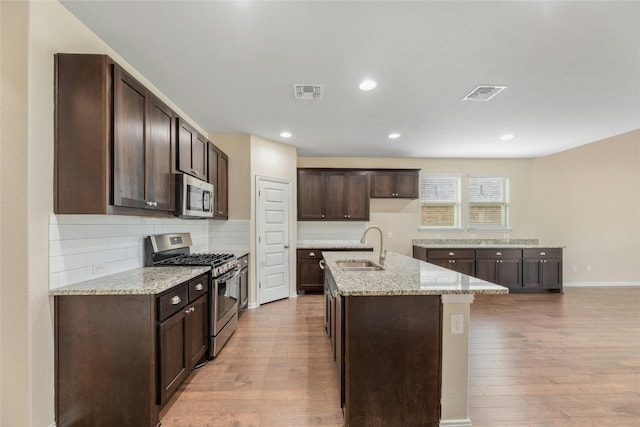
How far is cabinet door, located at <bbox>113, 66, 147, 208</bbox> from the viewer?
1856 millimetres

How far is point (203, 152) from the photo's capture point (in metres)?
3.43

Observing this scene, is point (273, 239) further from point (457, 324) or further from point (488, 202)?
point (488, 202)

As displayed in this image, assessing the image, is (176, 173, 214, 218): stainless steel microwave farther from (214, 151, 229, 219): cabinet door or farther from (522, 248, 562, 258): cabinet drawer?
(522, 248, 562, 258): cabinet drawer

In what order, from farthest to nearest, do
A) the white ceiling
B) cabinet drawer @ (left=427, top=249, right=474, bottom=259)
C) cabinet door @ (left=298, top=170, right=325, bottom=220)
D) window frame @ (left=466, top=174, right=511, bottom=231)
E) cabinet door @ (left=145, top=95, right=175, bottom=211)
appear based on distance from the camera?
window frame @ (left=466, top=174, right=511, bottom=231), cabinet door @ (left=298, top=170, right=325, bottom=220), cabinet drawer @ (left=427, top=249, right=474, bottom=259), cabinet door @ (left=145, top=95, right=175, bottom=211), the white ceiling

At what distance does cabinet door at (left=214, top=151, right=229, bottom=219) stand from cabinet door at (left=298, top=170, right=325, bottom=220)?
1.59 metres

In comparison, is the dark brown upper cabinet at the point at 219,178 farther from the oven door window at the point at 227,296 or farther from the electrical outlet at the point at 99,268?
the electrical outlet at the point at 99,268

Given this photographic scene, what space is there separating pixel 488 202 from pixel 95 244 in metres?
6.68

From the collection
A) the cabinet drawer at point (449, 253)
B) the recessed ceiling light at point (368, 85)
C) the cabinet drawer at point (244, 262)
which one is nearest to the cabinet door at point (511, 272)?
the cabinet drawer at point (449, 253)

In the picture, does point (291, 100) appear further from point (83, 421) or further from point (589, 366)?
point (589, 366)

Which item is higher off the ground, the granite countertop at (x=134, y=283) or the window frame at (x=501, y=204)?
the window frame at (x=501, y=204)

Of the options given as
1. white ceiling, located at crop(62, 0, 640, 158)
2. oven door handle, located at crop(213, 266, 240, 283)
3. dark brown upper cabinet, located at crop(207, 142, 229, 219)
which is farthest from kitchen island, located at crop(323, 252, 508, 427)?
dark brown upper cabinet, located at crop(207, 142, 229, 219)

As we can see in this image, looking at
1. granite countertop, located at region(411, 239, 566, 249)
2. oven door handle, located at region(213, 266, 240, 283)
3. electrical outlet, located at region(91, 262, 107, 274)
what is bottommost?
oven door handle, located at region(213, 266, 240, 283)

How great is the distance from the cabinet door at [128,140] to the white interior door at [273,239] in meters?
2.44

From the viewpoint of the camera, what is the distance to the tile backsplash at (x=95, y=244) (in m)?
1.82
